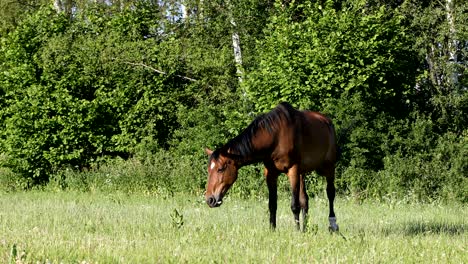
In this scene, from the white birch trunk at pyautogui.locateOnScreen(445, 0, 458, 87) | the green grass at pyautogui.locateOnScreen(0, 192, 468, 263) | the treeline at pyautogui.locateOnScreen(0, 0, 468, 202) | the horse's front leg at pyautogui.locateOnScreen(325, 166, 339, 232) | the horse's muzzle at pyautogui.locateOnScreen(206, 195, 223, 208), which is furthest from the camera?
the white birch trunk at pyautogui.locateOnScreen(445, 0, 458, 87)

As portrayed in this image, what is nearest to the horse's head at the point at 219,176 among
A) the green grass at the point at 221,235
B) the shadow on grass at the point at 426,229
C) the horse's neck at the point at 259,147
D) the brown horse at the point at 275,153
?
the brown horse at the point at 275,153

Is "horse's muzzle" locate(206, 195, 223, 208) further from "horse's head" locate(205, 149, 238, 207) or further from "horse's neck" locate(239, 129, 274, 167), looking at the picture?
"horse's neck" locate(239, 129, 274, 167)

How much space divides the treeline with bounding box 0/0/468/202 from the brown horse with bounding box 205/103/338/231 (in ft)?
21.2

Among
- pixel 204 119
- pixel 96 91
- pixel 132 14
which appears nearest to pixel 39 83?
pixel 96 91

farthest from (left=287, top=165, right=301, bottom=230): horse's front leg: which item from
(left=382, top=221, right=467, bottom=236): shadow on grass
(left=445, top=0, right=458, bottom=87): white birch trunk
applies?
(left=445, top=0, right=458, bottom=87): white birch trunk

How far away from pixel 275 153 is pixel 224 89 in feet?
36.7

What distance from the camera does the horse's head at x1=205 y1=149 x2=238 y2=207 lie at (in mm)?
8883

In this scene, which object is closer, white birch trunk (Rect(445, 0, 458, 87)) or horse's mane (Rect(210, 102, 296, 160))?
horse's mane (Rect(210, 102, 296, 160))

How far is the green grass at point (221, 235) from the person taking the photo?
22.1ft

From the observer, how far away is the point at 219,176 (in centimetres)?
894

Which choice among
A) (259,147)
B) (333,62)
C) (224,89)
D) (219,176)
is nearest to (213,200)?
(219,176)

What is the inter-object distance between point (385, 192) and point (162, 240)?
32.5 ft

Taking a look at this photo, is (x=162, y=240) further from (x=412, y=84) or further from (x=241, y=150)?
(x=412, y=84)

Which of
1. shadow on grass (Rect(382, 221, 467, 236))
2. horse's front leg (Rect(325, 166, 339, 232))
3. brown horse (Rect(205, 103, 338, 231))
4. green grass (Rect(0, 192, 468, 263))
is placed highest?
brown horse (Rect(205, 103, 338, 231))
